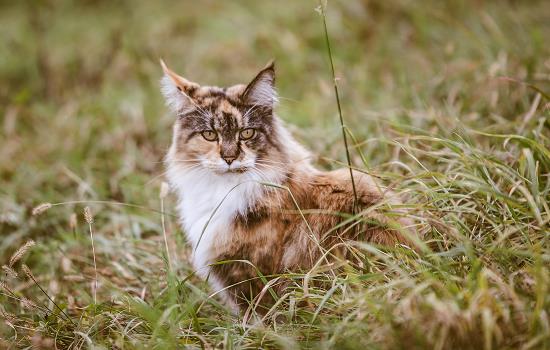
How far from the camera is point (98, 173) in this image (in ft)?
15.6

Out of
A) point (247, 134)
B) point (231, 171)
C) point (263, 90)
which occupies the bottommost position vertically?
point (231, 171)

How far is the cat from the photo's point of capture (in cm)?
273

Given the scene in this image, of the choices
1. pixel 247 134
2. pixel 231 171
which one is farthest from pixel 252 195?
pixel 247 134

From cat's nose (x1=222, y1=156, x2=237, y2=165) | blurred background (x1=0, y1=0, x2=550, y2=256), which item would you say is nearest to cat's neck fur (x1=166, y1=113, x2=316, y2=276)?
cat's nose (x1=222, y1=156, x2=237, y2=165)

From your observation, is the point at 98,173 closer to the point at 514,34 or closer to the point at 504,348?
the point at 504,348

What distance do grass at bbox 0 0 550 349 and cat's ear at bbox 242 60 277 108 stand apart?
434 mm

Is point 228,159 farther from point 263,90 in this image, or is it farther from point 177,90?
point 177,90

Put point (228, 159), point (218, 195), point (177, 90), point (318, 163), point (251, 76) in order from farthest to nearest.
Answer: point (251, 76), point (318, 163), point (177, 90), point (218, 195), point (228, 159)

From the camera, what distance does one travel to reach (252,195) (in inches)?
112

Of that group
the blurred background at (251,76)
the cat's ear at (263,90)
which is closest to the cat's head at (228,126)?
the cat's ear at (263,90)

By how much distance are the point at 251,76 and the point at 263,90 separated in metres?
3.52

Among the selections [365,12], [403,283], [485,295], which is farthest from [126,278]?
[365,12]

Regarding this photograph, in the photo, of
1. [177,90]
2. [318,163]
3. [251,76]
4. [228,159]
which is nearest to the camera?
[228,159]

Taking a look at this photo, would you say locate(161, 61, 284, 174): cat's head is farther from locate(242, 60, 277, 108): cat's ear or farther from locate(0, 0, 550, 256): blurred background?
locate(0, 0, 550, 256): blurred background
